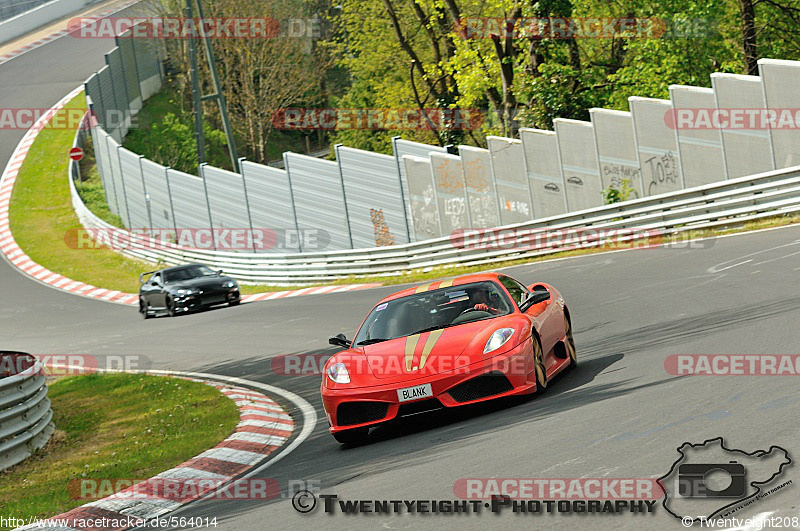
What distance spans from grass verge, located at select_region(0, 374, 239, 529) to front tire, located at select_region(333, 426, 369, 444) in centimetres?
181

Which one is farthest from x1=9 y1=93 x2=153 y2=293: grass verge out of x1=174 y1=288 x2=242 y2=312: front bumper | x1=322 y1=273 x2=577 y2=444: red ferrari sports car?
x1=322 y1=273 x2=577 y2=444: red ferrari sports car

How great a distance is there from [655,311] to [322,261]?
1847 centimetres

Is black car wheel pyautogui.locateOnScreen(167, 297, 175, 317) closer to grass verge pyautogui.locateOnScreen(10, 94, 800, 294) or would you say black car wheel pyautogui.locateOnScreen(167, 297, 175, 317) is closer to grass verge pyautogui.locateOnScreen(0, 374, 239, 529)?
Answer: grass verge pyautogui.locateOnScreen(10, 94, 800, 294)

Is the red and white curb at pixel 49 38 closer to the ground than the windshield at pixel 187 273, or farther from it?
farther from it

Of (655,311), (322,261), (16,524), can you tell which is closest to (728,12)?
(322,261)

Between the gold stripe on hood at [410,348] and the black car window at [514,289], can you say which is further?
the black car window at [514,289]

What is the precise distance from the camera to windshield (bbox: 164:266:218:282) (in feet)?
95.0

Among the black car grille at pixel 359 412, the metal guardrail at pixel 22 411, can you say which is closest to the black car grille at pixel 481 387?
the black car grille at pixel 359 412

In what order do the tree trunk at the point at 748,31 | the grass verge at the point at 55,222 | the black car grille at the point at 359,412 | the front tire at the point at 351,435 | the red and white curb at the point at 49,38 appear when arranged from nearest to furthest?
the black car grille at the point at 359,412 < the front tire at the point at 351,435 < the tree trunk at the point at 748,31 < the grass verge at the point at 55,222 < the red and white curb at the point at 49,38

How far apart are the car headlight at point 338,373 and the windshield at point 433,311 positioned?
486mm

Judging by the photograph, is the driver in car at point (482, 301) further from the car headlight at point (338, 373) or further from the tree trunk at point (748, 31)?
the tree trunk at point (748, 31)

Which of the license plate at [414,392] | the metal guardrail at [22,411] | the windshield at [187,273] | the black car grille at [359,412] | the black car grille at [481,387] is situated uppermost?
the license plate at [414,392]

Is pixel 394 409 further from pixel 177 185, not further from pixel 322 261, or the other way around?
pixel 177 185

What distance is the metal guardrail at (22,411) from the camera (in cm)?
1097
